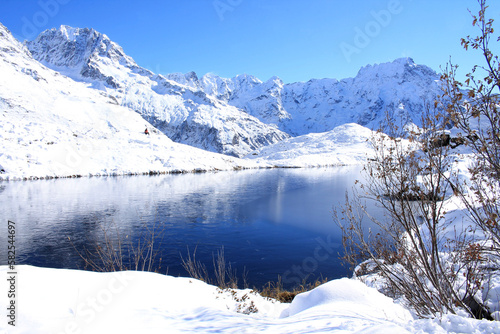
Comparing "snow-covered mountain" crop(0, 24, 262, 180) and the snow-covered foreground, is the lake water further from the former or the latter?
"snow-covered mountain" crop(0, 24, 262, 180)

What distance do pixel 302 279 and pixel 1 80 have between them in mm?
98854

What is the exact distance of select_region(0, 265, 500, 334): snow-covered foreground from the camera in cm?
473

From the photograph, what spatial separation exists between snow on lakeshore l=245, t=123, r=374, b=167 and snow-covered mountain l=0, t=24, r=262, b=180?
34.1 meters

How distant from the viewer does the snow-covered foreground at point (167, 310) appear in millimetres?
4734

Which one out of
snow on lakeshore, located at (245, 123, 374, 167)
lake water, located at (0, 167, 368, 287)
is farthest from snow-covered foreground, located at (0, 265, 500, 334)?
snow on lakeshore, located at (245, 123, 374, 167)

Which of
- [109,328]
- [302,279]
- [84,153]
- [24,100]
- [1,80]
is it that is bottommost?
[302,279]

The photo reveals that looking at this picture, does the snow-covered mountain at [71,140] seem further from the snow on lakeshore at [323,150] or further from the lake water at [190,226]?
the snow on lakeshore at [323,150]

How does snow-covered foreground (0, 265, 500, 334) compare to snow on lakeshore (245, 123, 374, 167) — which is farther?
snow on lakeshore (245, 123, 374, 167)

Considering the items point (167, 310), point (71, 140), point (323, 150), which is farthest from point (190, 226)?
point (323, 150)

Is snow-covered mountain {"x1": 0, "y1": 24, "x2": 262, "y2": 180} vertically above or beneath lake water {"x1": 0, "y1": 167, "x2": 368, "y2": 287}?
above

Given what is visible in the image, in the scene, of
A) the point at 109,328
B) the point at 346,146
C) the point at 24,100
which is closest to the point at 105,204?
the point at 109,328

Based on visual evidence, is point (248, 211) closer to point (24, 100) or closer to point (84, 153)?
point (84, 153)

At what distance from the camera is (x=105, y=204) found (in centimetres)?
2694

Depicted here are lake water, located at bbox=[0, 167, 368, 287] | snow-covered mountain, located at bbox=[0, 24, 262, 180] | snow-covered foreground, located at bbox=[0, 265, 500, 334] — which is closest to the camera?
snow-covered foreground, located at bbox=[0, 265, 500, 334]
